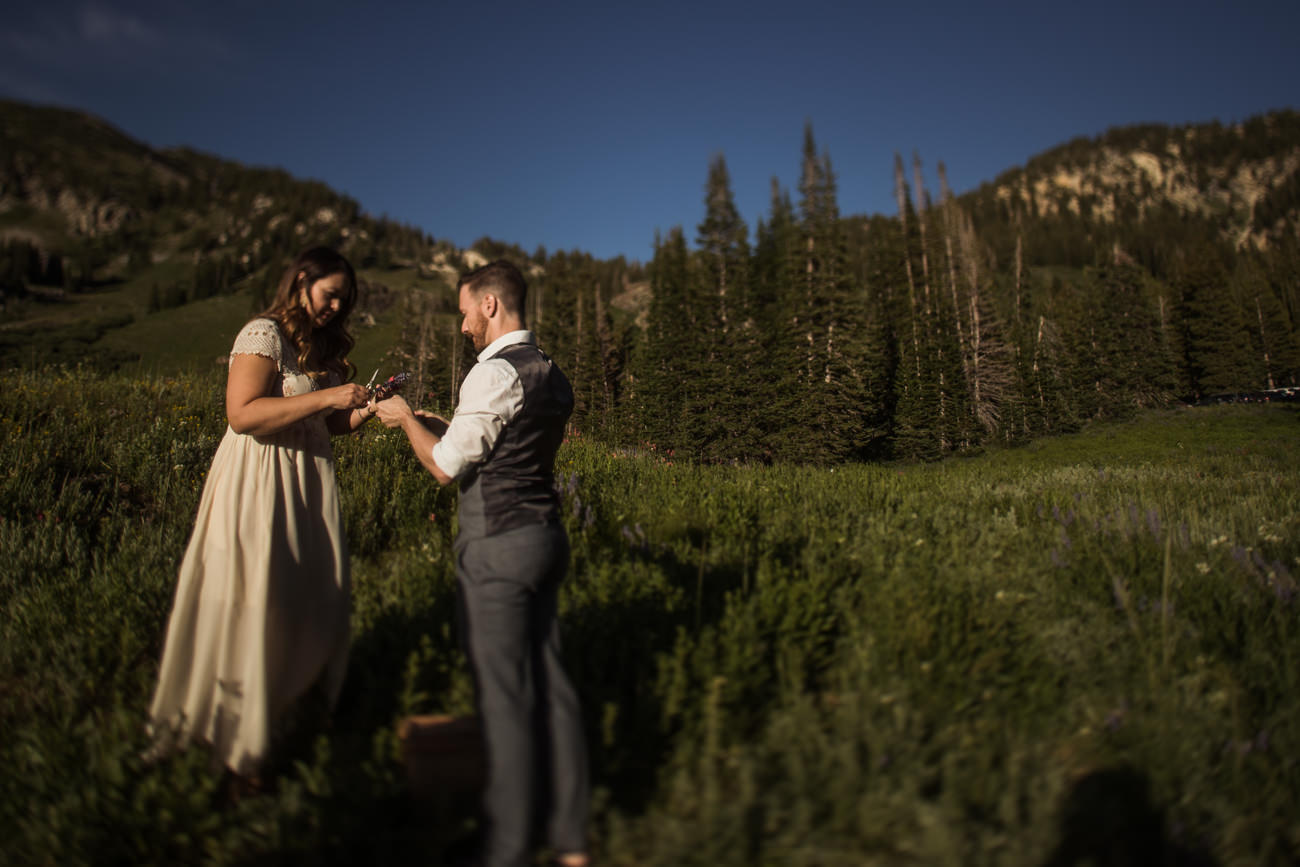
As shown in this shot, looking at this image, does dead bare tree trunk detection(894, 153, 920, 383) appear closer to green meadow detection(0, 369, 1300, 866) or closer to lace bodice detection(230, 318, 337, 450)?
green meadow detection(0, 369, 1300, 866)

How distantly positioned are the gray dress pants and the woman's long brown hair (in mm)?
1682

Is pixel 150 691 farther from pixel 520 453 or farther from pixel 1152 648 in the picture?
pixel 1152 648

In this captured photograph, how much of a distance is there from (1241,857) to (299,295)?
482cm

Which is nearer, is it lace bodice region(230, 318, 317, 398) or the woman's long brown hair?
lace bodice region(230, 318, 317, 398)

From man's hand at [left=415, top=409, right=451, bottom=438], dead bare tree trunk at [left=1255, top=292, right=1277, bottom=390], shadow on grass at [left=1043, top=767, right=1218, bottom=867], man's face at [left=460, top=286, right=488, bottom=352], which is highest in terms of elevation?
dead bare tree trunk at [left=1255, top=292, right=1277, bottom=390]

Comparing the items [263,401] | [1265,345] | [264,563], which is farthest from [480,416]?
[1265,345]

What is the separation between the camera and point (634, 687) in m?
3.36

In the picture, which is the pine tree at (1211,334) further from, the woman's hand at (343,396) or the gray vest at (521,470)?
the woman's hand at (343,396)

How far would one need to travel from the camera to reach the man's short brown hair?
9.48ft

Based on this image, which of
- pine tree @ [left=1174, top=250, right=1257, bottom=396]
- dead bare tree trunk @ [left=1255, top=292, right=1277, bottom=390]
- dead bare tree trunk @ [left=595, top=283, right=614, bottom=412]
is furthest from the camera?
dead bare tree trunk @ [left=1255, top=292, right=1277, bottom=390]

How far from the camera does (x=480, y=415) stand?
249 cm

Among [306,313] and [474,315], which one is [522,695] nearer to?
[474,315]

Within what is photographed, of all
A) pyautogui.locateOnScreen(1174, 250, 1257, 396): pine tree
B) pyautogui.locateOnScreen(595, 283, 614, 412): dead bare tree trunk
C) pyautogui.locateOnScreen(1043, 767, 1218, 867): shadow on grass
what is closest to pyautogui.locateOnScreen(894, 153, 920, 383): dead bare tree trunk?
pyautogui.locateOnScreen(595, 283, 614, 412): dead bare tree trunk

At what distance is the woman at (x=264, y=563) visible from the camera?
9.70ft
